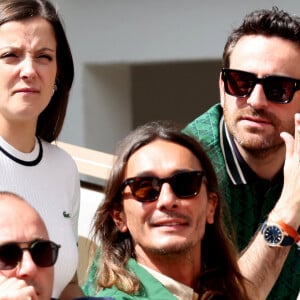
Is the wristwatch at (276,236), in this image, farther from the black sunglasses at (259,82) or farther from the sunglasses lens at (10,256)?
the sunglasses lens at (10,256)

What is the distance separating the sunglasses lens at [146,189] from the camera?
327 centimetres

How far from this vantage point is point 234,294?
11.2ft

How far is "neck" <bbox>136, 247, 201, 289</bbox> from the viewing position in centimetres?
329

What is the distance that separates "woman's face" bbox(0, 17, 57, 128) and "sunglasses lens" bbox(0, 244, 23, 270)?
871mm

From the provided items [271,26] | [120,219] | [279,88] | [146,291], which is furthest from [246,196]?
[146,291]

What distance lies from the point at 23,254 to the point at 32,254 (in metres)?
0.02

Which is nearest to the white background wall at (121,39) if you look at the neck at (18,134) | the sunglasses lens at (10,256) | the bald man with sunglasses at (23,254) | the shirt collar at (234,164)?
the shirt collar at (234,164)

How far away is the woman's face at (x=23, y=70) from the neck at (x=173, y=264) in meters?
0.56

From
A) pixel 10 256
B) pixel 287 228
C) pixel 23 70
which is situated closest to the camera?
pixel 10 256

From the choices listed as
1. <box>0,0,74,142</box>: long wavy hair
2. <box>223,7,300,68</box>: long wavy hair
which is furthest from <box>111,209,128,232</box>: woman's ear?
<box>223,7,300,68</box>: long wavy hair

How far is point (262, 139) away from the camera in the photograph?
13.0ft

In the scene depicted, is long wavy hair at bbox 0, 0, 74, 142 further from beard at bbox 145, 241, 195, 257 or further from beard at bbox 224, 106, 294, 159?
beard at bbox 145, 241, 195, 257

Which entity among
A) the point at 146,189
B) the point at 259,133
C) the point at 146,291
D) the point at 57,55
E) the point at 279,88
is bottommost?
the point at 146,291

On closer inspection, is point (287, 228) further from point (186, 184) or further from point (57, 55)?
point (57, 55)
